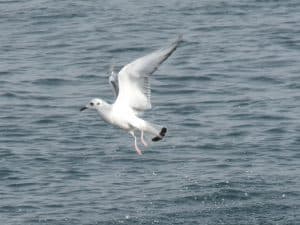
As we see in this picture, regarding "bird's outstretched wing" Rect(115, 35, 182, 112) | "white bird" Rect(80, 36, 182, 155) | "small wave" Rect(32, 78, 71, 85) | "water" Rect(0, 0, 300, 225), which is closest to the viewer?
"bird's outstretched wing" Rect(115, 35, 182, 112)

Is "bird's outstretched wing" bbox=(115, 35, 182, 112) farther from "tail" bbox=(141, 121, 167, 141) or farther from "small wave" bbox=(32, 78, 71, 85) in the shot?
"small wave" bbox=(32, 78, 71, 85)

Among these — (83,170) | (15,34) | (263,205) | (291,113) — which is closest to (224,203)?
(263,205)

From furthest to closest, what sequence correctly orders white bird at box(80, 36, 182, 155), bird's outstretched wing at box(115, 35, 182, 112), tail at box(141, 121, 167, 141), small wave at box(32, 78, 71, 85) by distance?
small wave at box(32, 78, 71, 85), tail at box(141, 121, 167, 141), white bird at box(80, 36, 182, 155), bird's outstretched wing at box(115, 35, 182, 112)

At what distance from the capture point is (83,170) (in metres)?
22.3

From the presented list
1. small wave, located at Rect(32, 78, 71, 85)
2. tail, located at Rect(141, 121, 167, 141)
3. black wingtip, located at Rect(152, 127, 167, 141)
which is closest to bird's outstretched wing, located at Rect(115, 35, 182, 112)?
tail, located at Rect(141, 121, 167, 141)

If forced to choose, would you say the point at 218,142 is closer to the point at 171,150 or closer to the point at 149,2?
the point at 171,150

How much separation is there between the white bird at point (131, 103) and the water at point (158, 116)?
2.71 metres

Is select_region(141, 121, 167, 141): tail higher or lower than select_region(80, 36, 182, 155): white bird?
lower

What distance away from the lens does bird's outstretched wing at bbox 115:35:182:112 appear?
1645 cm

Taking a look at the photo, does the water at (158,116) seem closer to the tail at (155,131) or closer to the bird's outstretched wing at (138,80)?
the tail at (155,131)

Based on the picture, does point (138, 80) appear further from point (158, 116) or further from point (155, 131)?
point (158, 116)

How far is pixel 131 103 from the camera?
56.5ft

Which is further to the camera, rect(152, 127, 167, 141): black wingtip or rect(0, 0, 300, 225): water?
rect(0, 0, 300, 225): water

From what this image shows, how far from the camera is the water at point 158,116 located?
20344mm
